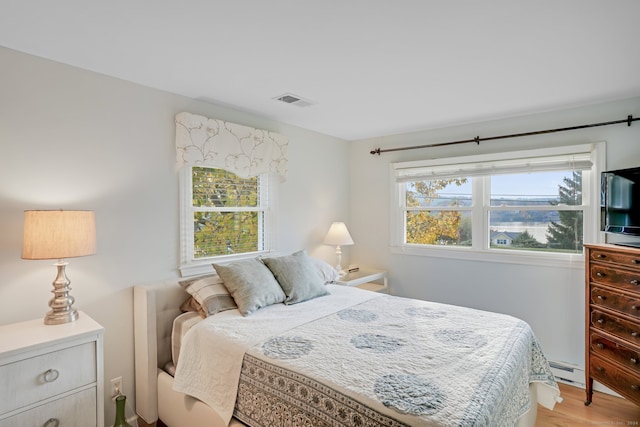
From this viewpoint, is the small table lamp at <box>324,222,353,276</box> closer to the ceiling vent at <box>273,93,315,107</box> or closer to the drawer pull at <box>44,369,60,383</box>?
the ceiling vent at <box>273,93,315,107</box>

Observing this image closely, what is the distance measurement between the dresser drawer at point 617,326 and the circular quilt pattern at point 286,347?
228 centimetres

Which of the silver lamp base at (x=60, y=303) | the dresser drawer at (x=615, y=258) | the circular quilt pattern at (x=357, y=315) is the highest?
the dresser drawer at (x=615, y=258)

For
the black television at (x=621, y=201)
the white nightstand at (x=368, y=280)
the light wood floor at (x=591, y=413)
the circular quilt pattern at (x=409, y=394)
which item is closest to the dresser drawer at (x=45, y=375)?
the circular quilt pattern at (x=409, y=394)

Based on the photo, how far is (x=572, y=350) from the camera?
301 centimetres

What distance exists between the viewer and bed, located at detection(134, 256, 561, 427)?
1.38 metres

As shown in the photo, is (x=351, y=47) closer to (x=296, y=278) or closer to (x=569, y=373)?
(x=296, y=278)

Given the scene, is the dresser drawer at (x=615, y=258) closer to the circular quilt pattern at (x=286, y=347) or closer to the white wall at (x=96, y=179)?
the circular quilt pattern at (x=286, y=347)

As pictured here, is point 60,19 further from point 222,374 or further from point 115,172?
point 222,374

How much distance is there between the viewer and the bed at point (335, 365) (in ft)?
4.54

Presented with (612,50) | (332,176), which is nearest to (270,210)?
(332,176)

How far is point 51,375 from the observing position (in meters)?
1.69

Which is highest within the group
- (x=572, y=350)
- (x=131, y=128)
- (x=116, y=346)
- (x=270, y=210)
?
(x=131, y=128)

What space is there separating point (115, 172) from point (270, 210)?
1.48 m

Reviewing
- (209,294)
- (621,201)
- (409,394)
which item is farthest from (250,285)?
(621,201)
